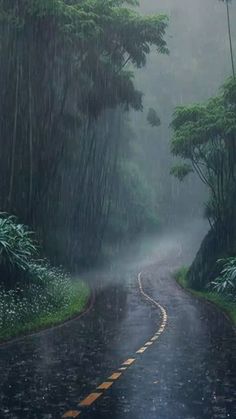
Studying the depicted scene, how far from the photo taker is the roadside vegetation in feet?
48.0

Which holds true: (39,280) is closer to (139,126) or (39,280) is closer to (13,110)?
→ (13,110)

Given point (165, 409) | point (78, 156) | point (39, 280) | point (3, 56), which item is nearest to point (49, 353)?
point (165, 409)

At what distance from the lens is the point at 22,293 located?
16906 millimetres

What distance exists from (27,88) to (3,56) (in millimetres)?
1482

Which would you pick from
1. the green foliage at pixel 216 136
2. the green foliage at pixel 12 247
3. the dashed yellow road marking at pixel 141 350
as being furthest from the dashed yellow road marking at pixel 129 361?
the green foliage at pixel 216 136

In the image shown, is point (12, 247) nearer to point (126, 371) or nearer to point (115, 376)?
point (126, 371)

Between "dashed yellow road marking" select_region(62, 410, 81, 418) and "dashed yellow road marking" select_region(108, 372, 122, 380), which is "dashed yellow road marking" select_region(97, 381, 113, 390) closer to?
"dashed yellow road marking" select_region(108, 372, 122, 380)

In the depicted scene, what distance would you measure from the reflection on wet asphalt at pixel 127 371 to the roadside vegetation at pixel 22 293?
2.45ft

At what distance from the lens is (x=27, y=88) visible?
867 inches

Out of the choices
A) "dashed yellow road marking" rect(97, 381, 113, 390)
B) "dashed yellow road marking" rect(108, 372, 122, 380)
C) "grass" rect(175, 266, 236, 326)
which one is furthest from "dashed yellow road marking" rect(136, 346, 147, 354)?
"grass" rect(175, 266, 236, 326)

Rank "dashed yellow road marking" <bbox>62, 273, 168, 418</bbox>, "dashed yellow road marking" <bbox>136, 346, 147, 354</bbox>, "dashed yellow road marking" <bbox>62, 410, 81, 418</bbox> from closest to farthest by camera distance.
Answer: "dashed yellow road marking" <bbox>62, 410, 81, 418</bbox>
"dashed yellow road marking" <bbox>62, 273, 168, 418</bbox>
"dashed yellow road marking" <bbox>136, 346, 147, 354</bbox>

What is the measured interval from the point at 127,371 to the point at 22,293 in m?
7.87

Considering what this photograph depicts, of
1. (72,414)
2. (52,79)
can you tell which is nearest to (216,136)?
(52,79)

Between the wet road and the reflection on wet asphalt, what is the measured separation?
0.04 feet
